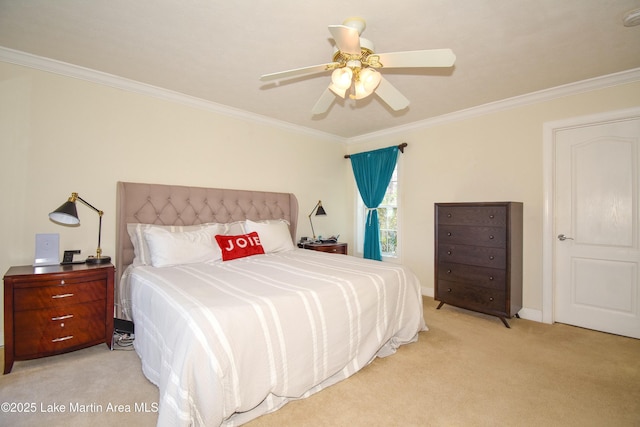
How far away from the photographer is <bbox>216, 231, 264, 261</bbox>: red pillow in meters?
2.92

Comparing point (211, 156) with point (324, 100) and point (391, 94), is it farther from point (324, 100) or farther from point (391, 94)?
point (391, 94)

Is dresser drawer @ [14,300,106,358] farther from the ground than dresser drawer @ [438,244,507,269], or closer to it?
closer to it

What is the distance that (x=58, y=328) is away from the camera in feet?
7.32

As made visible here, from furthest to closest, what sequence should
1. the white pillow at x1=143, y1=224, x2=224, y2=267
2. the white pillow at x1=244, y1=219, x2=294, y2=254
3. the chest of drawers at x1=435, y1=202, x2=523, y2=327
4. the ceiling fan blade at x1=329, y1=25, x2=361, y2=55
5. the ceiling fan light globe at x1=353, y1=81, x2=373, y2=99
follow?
the white pillow at x1=244, y1=219, x2=294, y2=254, the chest of drawers at x1=435, y1=202, x2=523, y2=327, the white pillow at x1=143, y1=224, x2=224, y2=267, the ceiling fan light globe at x1=353, y1=81, x2=373, y2=99, the ceiling fan blade at x1=329, y1=25, x2=361, y2=55

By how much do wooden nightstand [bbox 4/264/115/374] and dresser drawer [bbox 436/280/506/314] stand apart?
336cm

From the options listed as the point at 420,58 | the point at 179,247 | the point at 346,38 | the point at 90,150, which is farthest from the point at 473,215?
the point at 90,150

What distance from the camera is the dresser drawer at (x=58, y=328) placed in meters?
2.11

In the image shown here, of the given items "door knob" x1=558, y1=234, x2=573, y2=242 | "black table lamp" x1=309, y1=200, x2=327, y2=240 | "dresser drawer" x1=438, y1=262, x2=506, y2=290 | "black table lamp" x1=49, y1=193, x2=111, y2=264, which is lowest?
"dresser drawer" x1=438, y1=262, x2=506, y2=290

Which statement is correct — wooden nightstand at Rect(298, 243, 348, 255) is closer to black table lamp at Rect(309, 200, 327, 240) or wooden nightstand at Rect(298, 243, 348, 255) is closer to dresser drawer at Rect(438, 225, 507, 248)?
black table lamp at Rect(309, 200, 327, 240)

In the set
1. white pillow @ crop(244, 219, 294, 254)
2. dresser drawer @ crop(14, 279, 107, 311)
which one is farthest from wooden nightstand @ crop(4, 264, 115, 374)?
white pillow @ crop(244, 219, 294, 254)

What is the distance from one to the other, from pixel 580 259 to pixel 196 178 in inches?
168

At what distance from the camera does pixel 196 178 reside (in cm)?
346

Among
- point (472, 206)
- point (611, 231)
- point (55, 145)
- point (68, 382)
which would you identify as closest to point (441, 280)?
point (472, 206)

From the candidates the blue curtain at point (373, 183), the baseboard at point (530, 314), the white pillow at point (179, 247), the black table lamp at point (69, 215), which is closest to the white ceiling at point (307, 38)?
the black table lamp at point (69, 215)
